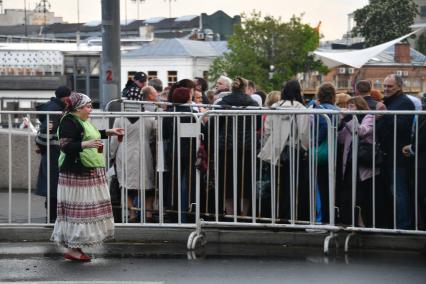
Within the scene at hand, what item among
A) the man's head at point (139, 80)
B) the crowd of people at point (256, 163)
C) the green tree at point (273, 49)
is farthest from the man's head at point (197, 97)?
the green tree at point (273, 49)

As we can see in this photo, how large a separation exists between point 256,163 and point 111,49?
3404mm

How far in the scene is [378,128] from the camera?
10391 mm

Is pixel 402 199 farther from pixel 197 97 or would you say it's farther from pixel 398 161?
pixel 197 97

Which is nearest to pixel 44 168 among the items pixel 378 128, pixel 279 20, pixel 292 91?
pixel 292 91

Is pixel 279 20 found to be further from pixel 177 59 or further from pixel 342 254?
pixel 342 254

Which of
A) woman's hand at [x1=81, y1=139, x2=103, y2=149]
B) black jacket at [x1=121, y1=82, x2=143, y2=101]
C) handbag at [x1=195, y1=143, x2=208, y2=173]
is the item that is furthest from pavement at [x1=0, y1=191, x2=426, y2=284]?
black jacket at [x1=121, y1=82, x2=143, y2=101]

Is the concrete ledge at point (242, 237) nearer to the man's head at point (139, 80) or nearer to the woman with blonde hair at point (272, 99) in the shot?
the woman with blonde hair at point (272, 99)

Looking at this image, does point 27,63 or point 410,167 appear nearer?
point 410,167

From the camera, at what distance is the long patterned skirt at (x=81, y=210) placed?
9805 millimetres

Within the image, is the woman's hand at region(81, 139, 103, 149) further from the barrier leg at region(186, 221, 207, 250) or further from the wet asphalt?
the barrier leg at region(186, 221, 207, 250)

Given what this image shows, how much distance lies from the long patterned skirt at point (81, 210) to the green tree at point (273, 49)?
84.6 meters

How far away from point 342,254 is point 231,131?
1.79 meters

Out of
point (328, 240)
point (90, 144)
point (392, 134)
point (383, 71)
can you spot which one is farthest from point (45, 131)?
point (383, 71)

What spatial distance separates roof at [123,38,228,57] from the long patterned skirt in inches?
4618
